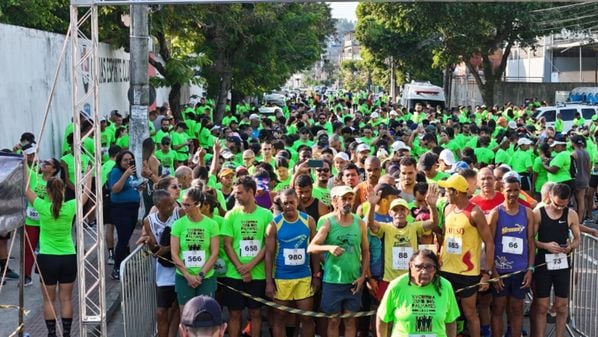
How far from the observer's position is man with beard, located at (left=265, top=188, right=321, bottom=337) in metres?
7.98

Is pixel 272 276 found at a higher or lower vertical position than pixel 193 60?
lower

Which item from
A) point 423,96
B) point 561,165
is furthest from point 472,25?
point 561,165

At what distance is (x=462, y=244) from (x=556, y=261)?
1.03m

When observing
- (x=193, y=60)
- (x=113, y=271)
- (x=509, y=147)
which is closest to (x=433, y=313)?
(x=113, y=271)

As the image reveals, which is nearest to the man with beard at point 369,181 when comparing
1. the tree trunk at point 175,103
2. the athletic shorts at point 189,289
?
the athletic shorts at point 189,289

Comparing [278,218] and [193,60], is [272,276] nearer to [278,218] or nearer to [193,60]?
[278,218]

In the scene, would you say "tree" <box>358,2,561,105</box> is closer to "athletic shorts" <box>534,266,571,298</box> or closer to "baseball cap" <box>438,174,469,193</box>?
"athletic shorts" <box>534,266,571,298</box>

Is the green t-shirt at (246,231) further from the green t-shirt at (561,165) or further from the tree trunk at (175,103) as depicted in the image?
the tree trunk at (175,103)

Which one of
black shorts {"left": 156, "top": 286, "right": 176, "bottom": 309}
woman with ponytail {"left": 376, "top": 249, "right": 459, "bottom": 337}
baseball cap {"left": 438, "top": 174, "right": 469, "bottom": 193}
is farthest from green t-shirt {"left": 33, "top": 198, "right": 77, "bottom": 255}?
baseball cap {"left": 438, "top": 174, "right": 469, "bottom": 193}

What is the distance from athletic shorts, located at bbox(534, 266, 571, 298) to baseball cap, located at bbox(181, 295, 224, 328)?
17.0ft

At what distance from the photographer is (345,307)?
8.01 m

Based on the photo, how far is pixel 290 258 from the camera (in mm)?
7996

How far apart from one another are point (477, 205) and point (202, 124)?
1250 centimetres

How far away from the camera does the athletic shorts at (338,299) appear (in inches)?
312
